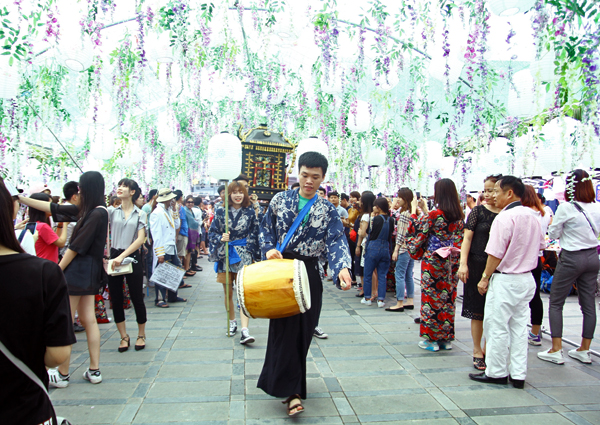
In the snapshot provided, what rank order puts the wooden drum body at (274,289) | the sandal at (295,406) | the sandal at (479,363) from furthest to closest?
the sandal at (479,363)
the sandal at (295,406)
the wooden drum body at (274,289)

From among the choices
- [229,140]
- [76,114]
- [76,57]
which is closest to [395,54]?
[229,140]

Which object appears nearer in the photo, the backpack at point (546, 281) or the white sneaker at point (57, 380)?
the white sneaker at point (57, 380)

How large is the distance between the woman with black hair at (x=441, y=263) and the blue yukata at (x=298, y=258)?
53.9 inches

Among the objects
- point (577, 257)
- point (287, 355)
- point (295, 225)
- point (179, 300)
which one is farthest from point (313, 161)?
point (179, 300)

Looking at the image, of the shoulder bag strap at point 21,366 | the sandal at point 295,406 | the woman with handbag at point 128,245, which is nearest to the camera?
the shoulder bag strap at point 21,366

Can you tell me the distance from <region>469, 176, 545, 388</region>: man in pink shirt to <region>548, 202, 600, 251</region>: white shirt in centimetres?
79

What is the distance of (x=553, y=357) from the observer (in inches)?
137

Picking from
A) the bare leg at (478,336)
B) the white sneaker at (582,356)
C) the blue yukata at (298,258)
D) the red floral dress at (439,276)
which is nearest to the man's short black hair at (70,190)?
the blue yukata at (298,258)

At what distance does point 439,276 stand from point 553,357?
113cm

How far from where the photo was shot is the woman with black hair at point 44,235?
10.0 feet

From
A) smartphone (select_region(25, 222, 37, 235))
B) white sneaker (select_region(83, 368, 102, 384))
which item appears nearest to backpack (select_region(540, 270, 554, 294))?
white sneaker (select_region(83, 368, 102, 384))

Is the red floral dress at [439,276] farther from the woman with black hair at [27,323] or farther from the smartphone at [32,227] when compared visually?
the smartphone at [32,227]

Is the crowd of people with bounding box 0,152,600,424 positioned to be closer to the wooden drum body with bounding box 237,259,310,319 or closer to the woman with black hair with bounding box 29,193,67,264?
the woman with black hair with bounding box 29,193,67,264

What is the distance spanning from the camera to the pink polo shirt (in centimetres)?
289
